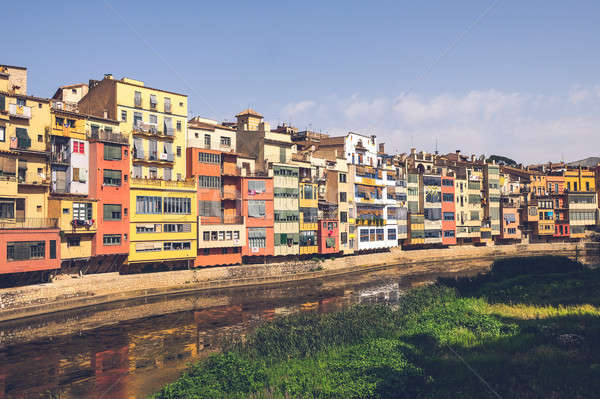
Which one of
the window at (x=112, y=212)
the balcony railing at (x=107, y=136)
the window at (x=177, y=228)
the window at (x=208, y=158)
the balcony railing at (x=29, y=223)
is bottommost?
the window at (x=177, y=228)

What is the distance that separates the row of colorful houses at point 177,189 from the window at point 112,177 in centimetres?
11

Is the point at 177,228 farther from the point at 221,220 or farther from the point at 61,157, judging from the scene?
the point at 61,157

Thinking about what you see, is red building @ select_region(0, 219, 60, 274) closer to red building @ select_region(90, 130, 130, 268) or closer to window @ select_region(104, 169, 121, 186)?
red building @ select_region(90, 130, 130, 268)

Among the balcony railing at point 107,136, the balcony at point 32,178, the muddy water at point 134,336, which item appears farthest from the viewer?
the balcony railing at point 107,136

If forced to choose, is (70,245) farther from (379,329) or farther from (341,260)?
(341,260)

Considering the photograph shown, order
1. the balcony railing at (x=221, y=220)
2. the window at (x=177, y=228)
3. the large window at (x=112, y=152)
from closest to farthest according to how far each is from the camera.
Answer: the large window at (x=112, y=152) → the window at (x=177, y=228) → the balcony railing at (x=221, y=220)

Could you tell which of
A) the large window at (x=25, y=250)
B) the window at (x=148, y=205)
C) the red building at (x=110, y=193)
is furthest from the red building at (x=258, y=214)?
the large window at (x=25, y=250)

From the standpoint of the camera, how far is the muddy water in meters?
27.9

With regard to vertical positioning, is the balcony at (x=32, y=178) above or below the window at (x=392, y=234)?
above

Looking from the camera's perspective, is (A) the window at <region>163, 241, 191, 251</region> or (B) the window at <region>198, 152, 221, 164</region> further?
(B) the window at <region>198, 152, 221, 164</region>

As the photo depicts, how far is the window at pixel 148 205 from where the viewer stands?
53.2 m

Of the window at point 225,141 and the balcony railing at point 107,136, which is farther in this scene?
the window at point 225,141

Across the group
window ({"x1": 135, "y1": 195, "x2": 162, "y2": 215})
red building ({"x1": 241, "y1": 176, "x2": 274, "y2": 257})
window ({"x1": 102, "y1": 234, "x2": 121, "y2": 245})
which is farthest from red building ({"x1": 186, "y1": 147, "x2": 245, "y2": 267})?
window ({"x1": 102, "y1": 234, "x2": 121, "y2": 245})

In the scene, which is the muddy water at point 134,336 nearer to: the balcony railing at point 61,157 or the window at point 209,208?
the window at point 209,208
